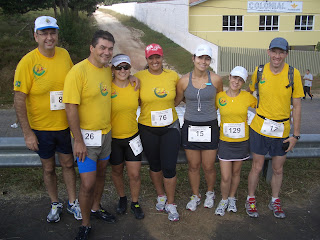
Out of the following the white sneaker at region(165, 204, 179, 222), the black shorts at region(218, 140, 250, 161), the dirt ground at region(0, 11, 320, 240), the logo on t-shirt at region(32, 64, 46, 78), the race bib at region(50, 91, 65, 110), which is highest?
the logo on t-shirt at region(32, 64, 46, 78)

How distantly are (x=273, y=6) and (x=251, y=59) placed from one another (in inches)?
477

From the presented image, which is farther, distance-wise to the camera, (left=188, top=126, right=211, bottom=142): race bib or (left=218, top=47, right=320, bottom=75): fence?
(left=218, top=47, right=320, bottom=75): fence

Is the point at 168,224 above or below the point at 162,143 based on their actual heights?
below

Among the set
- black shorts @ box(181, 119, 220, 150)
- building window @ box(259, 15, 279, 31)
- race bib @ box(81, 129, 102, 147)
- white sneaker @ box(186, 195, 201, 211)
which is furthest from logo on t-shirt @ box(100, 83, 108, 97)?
building window @ box(259, 15, 279, 31)

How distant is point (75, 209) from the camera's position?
3746mm

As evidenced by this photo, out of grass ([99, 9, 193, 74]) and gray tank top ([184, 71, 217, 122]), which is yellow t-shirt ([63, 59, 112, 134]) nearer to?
gray tank top ([184, 71, 217, 122])

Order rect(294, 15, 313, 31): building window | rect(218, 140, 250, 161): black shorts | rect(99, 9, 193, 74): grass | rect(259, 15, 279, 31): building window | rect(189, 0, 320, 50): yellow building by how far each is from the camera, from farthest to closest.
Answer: rect(294, 15, 313, 31): building window → rect(259, 15, 279, 31): building window → rect(189, 0, 320, 50): yellow building → rect(99, 9, 193, 74): grass → rect(218, 140, 250, 161): black shorts

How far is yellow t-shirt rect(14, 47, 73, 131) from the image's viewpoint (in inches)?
127

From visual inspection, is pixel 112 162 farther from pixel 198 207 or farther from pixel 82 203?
pixel 198 207

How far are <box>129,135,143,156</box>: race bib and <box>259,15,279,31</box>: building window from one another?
29.5 meters

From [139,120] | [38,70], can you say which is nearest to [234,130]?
[139,120]

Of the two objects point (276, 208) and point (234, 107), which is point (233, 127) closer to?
point (234, 107)

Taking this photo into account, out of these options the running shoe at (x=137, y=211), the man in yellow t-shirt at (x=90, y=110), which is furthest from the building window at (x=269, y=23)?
the man in yellow t-shirt at (x=90, y=110)

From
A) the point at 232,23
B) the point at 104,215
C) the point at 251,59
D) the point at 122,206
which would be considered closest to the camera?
the point at 104,215
